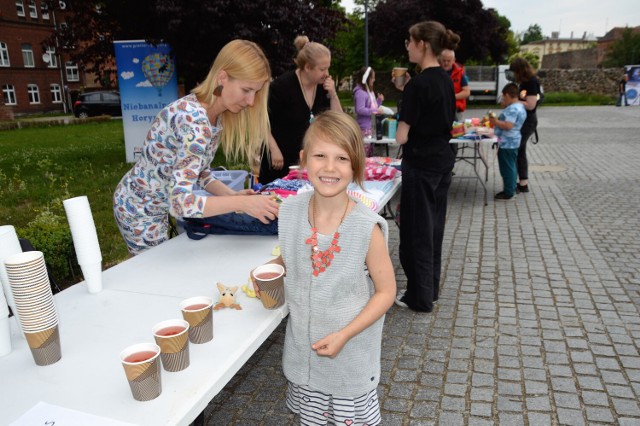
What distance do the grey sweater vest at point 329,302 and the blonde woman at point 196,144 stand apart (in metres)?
0.46

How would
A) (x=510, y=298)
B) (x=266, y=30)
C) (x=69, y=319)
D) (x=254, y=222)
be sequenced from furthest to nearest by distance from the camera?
(x=266, y=30), (x=510, y=298), (x=254, y=222), (x=69, y=319)

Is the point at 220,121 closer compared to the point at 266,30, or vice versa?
the point at 220,121

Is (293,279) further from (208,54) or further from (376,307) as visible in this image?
(208,54)

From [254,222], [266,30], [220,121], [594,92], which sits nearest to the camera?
[220,121]

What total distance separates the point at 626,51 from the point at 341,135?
208 feet

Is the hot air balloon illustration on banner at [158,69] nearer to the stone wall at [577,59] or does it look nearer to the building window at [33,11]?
the building window at [33,11]

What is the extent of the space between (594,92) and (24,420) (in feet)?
138

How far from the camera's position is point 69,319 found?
6.13 feet

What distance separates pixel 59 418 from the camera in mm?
1272

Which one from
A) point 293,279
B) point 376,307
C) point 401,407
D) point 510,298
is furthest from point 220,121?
point 510,298

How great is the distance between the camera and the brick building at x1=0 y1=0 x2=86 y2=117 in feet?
118

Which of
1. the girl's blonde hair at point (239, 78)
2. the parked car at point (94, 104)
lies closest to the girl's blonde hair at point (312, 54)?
the girl's blonde hair at point (239, 78)

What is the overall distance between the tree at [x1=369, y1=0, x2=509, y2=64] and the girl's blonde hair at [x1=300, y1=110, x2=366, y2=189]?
30.3 meters

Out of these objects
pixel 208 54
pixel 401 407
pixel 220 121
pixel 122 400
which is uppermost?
pixel 208 54
